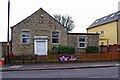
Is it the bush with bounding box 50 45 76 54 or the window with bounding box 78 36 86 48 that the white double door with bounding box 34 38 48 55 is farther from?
the window with bounding box 78 36 86 48

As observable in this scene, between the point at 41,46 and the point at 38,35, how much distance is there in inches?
62.3

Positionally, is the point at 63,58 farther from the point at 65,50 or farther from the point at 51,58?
the point at 65,50

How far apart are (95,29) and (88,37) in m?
18.4

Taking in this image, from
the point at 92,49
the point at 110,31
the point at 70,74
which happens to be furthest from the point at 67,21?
the point at 70,74

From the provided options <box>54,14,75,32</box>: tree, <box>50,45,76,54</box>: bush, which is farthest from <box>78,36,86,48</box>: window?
<box>54,14,75,32</box>: tree

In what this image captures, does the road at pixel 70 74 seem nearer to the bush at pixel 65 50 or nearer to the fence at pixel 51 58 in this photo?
the fence at pixel 51 58

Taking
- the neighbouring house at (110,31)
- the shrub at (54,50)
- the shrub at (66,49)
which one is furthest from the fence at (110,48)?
the shrub at (54,50)

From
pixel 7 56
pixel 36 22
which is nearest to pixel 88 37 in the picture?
pixel 36 22

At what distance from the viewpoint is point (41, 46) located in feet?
125

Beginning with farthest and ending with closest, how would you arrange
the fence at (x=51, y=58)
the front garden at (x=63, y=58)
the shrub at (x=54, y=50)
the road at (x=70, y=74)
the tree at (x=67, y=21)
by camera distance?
the tree at (x=67, y=21) → the shrub at (x=54, y=50) → the front garden at (x=63, y=58) → the fence at (x=51, y=58) → the road at (x=70, y=74)

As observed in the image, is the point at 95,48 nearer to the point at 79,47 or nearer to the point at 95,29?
the point at 79,47

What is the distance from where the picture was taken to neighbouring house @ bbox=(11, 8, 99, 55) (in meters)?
38.2

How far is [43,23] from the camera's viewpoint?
3894 cm

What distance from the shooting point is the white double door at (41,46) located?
3808 cm
